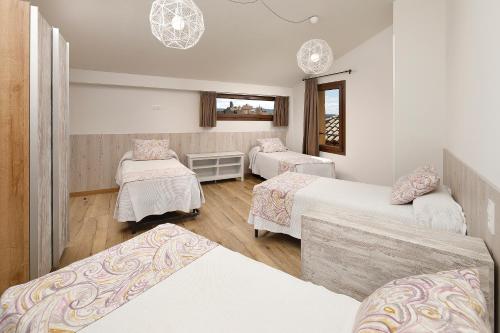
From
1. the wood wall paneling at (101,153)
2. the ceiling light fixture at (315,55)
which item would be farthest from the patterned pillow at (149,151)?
the ceiling light fixture at (315,55)

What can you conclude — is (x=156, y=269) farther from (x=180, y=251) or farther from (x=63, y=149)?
(x=63, y=149)

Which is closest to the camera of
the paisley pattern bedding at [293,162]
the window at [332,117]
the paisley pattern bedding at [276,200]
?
the paisley pattern bedding at [276,200]

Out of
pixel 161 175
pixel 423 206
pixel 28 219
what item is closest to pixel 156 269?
pixel 28 219

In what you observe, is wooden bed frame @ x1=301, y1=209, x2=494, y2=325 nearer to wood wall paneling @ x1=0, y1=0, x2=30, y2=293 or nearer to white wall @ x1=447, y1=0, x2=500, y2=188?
white wall @ x1=447, y1=0, x2=500, y2=188

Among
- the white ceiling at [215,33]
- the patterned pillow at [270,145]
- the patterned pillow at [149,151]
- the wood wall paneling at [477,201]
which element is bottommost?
the wood wall paneling at [477,201]

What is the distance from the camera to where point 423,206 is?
1.89 meters

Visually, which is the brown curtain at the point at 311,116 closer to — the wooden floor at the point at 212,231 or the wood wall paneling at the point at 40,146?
the wooden floor at the point at 212,231

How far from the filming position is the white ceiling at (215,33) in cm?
310

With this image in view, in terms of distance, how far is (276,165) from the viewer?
15.9 ft

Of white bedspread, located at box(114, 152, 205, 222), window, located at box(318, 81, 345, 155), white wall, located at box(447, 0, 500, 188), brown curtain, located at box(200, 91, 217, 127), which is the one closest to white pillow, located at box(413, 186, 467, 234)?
white wall, located at box(447, 0, 500, 188)

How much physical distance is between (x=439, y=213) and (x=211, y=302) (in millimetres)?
1705

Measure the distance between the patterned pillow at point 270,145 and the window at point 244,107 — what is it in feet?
2.05

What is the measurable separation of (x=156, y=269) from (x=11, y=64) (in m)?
1.38

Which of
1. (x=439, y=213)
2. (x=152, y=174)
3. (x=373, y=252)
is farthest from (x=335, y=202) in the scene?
(x=152, y=174)
